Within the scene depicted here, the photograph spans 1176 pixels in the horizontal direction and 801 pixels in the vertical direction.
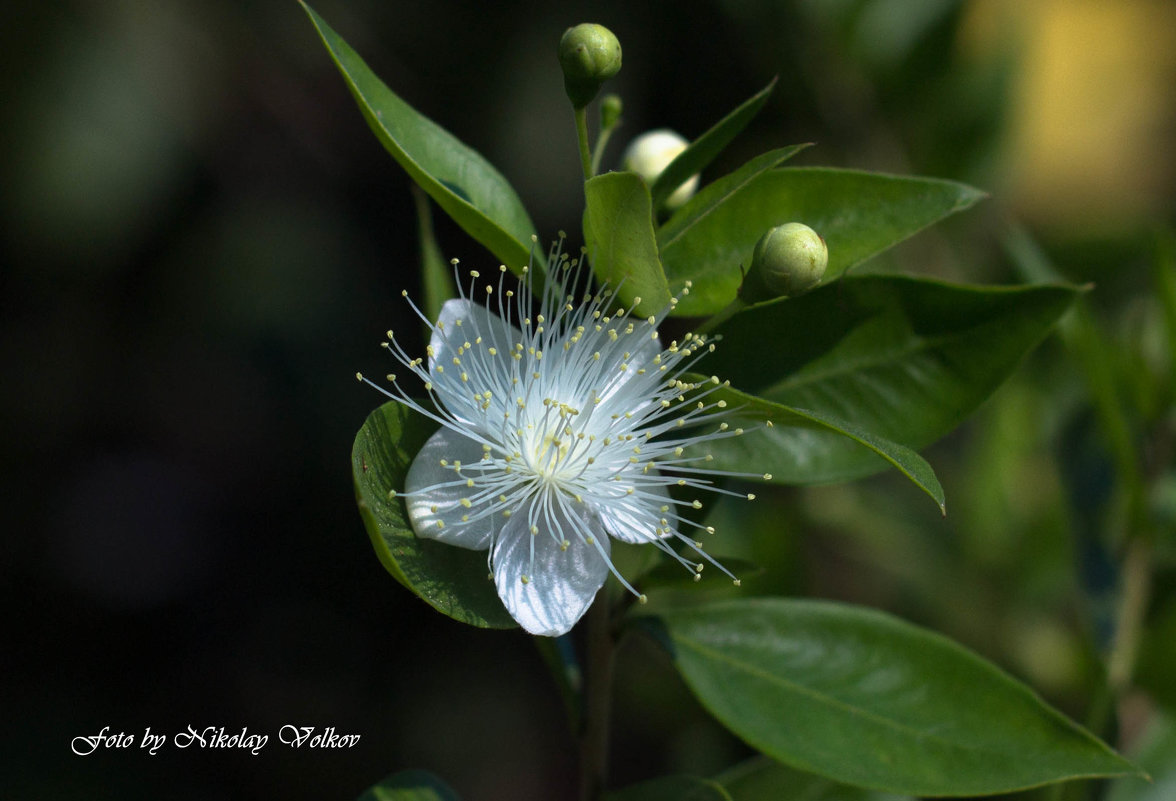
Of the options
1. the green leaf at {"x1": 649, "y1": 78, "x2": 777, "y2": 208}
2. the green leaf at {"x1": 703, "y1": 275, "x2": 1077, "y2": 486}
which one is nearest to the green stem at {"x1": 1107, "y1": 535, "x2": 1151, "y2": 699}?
the green leaf at {"x1": 703, "y1": 275, "x2": 1077, "y2": 486}

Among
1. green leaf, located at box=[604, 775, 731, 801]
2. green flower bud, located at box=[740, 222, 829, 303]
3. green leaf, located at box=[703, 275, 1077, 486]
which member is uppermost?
green flower bud, located at box=[740, 222, 829, 303]

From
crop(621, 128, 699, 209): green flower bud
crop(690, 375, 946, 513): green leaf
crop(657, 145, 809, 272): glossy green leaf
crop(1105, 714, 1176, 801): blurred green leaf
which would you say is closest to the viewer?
crop(690, 375, 946, 513): green leaf

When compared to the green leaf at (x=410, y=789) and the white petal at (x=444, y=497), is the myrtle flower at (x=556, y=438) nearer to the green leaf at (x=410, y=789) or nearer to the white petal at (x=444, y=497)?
the white petal at (x=444, y=497)

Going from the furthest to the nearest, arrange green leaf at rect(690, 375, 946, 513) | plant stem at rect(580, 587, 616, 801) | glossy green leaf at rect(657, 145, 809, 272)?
plant stem at rect(580, 587, 616, 801) < glossy green leaf at rect(657, 145, 809, 272) < green leaf at rect(690, 375, 946, 513)

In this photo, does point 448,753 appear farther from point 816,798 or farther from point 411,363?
point 411,363

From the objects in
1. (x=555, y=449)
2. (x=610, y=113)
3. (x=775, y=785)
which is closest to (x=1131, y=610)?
(x=775, y=785)

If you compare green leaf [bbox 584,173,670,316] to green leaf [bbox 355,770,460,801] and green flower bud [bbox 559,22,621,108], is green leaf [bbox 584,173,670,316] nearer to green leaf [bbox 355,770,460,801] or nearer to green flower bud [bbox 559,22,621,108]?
green flower bud [bbox 559,22,621,108]

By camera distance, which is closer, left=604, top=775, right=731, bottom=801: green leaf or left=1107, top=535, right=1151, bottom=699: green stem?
left=604, top=775, right=731, bottom=801: green leaf

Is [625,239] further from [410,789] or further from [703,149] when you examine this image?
[410,789]
